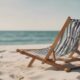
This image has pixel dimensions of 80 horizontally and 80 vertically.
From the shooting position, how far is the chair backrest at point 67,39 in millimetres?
5398

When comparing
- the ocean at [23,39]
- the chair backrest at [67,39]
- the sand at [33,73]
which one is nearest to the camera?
the sand at [33,73]

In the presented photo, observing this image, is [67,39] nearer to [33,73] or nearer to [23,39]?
[33,73]

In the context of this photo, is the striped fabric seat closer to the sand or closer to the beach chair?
the beach chair

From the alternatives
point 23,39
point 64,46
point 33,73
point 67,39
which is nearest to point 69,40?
point 67,39

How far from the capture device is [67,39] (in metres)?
5.70

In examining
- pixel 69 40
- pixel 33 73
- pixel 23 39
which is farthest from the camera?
pixel 23 39

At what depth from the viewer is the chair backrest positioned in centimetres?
540

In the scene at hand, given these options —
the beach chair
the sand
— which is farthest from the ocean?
the beach chair

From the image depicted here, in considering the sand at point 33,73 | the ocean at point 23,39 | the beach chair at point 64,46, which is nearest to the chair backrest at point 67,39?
the beach chair at point 64,46

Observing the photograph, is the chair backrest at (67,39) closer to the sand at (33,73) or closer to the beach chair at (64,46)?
the beach chair at (64,46)

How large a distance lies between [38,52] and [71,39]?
94 centimetres

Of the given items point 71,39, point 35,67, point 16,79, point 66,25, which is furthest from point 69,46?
point 16,79

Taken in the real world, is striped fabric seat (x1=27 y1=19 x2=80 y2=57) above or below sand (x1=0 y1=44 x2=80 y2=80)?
above

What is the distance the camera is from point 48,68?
5.80 m
